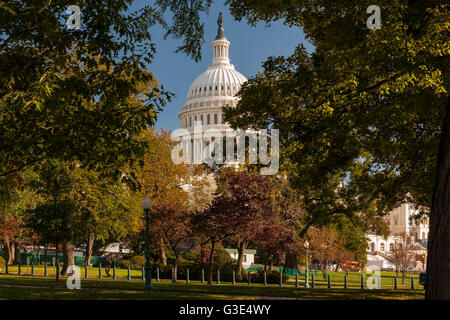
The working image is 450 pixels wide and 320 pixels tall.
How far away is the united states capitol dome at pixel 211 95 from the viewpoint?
144250 mm

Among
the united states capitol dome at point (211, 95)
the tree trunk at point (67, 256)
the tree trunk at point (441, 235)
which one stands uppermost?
the united states capitol dome at point (211, 95)

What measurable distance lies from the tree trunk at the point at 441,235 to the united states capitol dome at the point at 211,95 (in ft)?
425

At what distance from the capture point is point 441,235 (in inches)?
322

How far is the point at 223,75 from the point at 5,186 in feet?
460

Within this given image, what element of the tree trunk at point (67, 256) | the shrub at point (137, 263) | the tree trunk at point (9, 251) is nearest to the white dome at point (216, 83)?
the tree trunk at point (9, 251)

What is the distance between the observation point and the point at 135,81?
43.1ft

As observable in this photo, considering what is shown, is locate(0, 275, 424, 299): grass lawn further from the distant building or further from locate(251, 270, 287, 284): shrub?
the distant building

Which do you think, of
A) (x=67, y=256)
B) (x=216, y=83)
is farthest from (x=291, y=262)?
(x=216, y=83)

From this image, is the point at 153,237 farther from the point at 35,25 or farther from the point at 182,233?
the point at 35,25

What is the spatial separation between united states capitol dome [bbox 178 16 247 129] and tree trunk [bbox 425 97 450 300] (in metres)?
129

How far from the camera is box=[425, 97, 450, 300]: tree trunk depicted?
808 centimetres

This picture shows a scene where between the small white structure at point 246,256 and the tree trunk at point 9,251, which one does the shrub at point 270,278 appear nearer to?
the small white structure at point 246,256

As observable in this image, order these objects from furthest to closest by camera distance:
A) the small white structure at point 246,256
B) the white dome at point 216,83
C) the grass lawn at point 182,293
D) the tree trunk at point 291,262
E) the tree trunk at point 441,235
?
the white dome at point 216,83 → the small white structure at point 246,256 → the tree trunk at point 291,262 → the grass lawn at point 182,293 → the tree trunk at point 441,235
